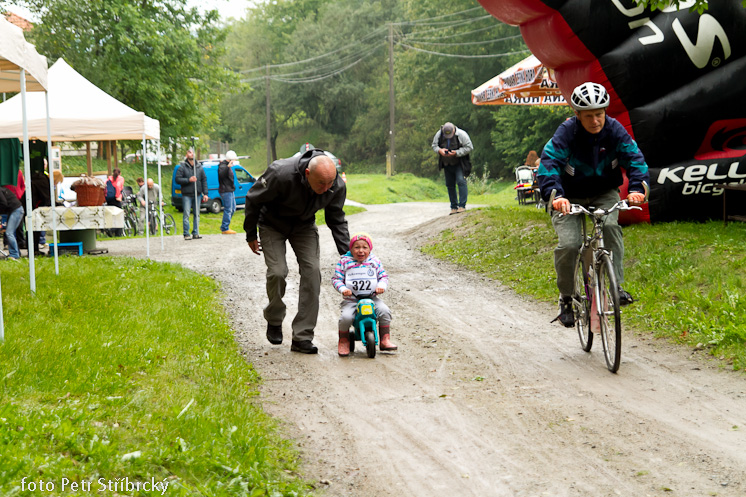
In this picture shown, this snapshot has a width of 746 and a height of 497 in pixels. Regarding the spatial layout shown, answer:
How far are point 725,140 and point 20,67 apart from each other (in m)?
9.04

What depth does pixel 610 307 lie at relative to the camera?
20.2ft

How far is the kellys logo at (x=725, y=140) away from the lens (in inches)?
423

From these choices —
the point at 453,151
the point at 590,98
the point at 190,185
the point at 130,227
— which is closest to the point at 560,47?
the point at 590,98

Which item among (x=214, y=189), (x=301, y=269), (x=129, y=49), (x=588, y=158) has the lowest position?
(x=301, y=269)

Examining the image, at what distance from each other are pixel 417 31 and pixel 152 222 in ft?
135

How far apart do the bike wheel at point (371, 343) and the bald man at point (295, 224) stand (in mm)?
562

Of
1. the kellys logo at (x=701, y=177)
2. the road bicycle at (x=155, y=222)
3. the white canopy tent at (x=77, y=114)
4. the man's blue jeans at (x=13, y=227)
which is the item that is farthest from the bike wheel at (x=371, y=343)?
the road bicycle at (x=155, y=222)

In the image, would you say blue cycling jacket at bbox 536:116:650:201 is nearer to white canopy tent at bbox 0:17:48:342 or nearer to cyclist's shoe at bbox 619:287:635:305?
cyclist's shoe at bbox 619:287:635:305

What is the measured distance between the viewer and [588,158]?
6520 mm

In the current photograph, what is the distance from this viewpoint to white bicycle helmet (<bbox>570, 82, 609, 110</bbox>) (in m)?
6.21

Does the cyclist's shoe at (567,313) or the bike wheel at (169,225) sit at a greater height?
the cyclist's shoe at (567,313)

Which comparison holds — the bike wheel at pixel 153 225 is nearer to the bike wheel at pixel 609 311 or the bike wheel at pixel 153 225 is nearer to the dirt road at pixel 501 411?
the dirt road at pixel 501 411

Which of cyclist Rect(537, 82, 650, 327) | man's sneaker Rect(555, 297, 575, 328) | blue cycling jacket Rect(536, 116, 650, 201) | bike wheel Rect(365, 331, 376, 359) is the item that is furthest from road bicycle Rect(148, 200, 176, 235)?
blue cycling jacket Rect(536, 116, 650, 201)

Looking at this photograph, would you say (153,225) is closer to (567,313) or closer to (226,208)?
(226,208)
